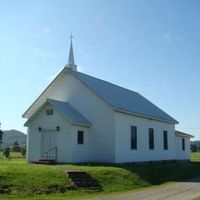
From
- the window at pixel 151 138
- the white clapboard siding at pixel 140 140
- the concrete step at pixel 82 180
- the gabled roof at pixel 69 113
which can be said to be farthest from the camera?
the window at pixel 151 138

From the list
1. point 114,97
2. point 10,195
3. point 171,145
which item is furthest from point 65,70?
point 10,195

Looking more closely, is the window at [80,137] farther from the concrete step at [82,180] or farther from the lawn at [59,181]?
the concrete step at [82,180]

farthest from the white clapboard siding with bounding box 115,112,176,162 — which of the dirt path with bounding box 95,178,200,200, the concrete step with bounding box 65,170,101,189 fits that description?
the dirt path with bounding box 95,178,200,200

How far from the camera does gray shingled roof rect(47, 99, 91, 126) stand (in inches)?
1198

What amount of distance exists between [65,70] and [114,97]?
15.9 ft

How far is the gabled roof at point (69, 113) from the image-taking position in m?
30.3

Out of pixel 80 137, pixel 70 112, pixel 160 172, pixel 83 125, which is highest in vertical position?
pixel 70 112

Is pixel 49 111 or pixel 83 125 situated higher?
pixel 49 111

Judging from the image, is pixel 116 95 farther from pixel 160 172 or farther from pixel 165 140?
pixel 160 172

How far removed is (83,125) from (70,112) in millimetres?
1486

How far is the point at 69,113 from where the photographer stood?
31250mm

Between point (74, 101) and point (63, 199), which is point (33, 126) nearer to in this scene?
point (74, 101)

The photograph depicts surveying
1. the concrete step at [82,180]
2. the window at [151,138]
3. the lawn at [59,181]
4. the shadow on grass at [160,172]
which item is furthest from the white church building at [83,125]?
the concrete step at [82,180]

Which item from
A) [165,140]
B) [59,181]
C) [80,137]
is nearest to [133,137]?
[80,137]
